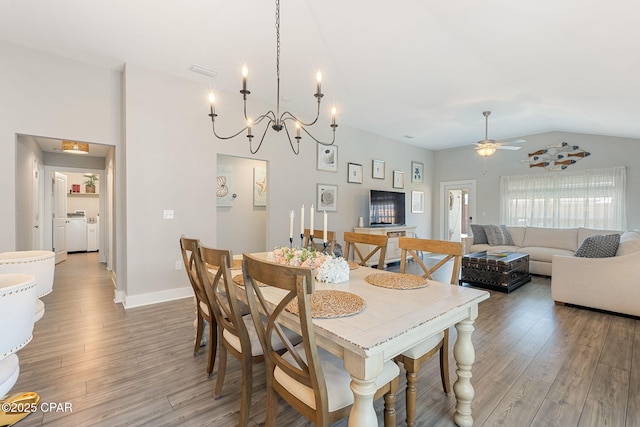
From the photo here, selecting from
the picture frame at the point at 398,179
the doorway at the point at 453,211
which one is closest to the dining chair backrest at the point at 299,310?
the picture frame at the point at 398,179

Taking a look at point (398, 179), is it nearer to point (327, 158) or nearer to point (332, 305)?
point (327, 158)

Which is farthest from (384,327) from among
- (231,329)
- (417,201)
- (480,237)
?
(417,201)

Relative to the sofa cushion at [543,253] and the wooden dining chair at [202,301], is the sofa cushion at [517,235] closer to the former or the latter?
the sofa cushion at [543,253]

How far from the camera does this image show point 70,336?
2.63 metres

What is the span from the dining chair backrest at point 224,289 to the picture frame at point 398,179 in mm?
5703

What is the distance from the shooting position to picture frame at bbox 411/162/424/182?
289 inches

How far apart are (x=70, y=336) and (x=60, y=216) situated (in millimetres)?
5557

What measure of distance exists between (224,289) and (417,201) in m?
6.81

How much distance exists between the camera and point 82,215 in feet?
25.9

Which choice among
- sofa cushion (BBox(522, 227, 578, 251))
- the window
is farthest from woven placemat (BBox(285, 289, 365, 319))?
the window

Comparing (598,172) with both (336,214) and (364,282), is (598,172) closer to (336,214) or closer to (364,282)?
(336,214)

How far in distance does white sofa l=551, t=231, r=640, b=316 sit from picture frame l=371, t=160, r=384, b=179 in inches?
139

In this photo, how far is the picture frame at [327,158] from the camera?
207 inches

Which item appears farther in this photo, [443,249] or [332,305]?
[443,249]
